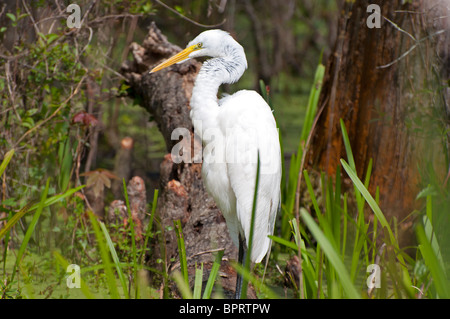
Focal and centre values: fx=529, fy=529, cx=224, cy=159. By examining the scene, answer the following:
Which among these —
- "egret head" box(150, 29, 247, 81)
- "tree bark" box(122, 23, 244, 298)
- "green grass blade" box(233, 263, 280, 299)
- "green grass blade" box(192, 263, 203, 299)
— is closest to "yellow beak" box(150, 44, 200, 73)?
"egret head" box(150, 29, 247, 81)

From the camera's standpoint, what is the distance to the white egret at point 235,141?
2.13 metres

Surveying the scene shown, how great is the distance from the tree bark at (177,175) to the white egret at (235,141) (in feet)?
0.74

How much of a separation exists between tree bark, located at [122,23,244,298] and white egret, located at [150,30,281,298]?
0.22 m

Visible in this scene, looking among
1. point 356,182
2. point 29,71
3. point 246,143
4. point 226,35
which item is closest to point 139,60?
point 29,71

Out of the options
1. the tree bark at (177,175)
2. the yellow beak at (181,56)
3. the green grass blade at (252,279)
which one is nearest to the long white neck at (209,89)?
the yellow beak at (181,56)

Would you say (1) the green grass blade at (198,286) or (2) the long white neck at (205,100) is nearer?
(1) the green grass blade at (198,286)

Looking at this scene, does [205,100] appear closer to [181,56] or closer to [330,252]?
[181,56]

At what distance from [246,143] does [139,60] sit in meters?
1.39

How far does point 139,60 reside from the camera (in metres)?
3.25

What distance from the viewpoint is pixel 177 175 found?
9.65ft

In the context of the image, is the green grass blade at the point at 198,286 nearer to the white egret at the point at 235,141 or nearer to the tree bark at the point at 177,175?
the white egret at the point at 235,141

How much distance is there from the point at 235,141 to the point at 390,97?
1.27m

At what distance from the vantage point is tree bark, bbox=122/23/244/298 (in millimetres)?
2507
